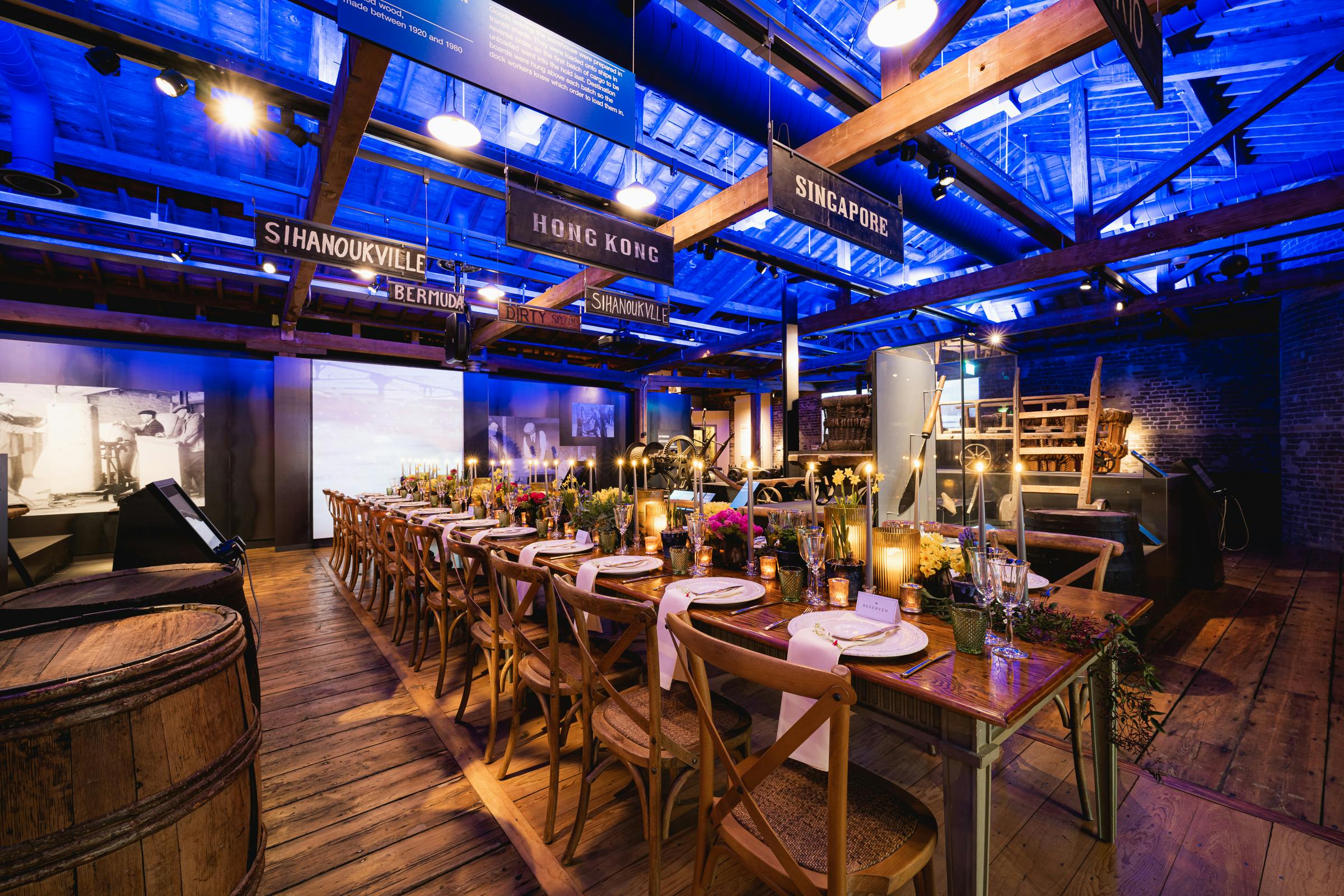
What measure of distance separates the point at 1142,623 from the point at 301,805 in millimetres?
5149

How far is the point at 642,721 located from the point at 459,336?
5336 millimetres

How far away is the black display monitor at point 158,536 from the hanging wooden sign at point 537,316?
4.27 meters

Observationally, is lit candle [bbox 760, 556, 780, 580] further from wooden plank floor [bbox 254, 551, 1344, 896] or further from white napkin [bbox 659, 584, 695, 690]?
wooden plank floor [bbox 254, 551, 1344, 896]

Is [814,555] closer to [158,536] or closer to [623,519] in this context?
[623,519]

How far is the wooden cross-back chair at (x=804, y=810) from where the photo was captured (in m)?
0.95

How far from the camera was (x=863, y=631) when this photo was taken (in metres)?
1.40

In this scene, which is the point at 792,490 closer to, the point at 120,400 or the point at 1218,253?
the point at 1218,253

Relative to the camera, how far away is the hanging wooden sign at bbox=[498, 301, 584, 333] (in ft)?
20.5

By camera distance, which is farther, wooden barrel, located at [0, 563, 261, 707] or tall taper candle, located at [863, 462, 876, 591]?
tall taper candle, located at [863, 462, 876, 591]

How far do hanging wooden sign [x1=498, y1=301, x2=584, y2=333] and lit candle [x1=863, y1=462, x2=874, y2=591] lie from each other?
5433mm

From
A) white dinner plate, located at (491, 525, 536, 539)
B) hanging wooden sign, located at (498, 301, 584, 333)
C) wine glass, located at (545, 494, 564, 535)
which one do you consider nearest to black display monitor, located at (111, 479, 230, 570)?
white dinner plate, located at (491, 525, 536, 539)

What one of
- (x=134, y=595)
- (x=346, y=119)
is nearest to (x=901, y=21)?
(x=346, y=119)

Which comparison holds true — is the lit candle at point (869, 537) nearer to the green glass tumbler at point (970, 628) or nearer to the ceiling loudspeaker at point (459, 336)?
the green glass tumbler at point (970, 628)

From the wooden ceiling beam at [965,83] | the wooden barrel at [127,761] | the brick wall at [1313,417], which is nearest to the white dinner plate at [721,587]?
the wooden barrel at [127,761]
